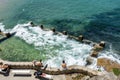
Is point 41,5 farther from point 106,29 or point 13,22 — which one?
point 106,29

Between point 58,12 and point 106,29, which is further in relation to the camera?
point 58,12

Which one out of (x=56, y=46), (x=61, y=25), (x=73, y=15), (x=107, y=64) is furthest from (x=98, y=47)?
(x=73, y=15)

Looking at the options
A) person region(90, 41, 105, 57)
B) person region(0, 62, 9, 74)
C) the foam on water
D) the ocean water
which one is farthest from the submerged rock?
person region(0, 62, 9, 74)

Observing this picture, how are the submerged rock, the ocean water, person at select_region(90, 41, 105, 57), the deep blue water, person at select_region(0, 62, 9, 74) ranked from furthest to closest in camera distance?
the deep blue water < the ocean water < person at select_region(90, 41, 105, 57) < the submerged rock < person at select_region(0, 62, 9, 74)

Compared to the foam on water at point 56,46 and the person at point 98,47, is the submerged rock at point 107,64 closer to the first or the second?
the foam on water at point 56,46

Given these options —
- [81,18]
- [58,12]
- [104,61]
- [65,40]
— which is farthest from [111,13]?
[104,61]

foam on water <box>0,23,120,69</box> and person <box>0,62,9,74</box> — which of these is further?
foam on water <box>0,23,120,69</box>

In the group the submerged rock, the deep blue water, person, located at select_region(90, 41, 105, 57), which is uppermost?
the deep blue water

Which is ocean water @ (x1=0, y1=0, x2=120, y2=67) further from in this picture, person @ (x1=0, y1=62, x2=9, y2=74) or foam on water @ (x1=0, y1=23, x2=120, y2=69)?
person @ (x1=0, y1=62, x2=9, y2=74)
